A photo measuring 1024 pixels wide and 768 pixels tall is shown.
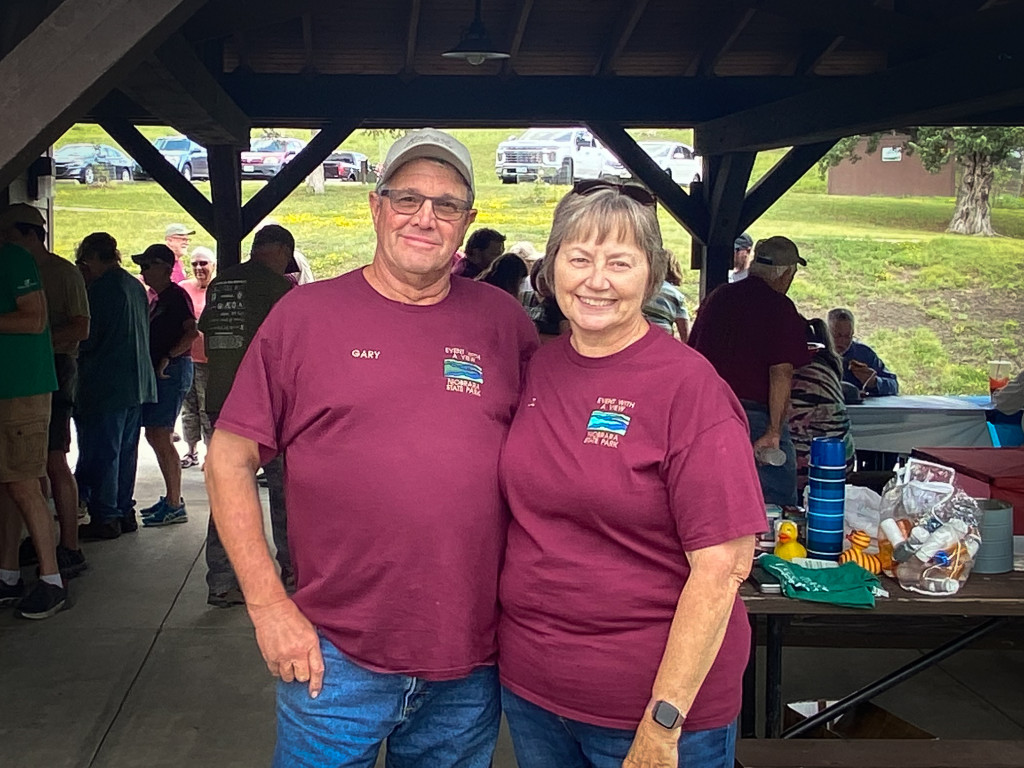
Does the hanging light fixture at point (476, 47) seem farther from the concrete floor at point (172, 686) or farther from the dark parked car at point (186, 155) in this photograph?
the dark parked car at point (186, 155)

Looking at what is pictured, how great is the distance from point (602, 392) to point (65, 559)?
445 centimetres

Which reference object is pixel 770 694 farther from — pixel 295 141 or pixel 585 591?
pixel 295 141

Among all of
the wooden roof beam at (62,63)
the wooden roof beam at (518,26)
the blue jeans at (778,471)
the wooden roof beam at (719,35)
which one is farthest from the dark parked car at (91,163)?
the wooden roof beam at (62,63)

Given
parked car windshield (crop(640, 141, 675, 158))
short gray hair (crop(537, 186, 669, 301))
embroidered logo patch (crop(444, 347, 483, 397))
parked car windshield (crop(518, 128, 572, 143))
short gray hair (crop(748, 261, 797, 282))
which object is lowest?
embroidered logo patch (crop(444, 347, 483, 397))

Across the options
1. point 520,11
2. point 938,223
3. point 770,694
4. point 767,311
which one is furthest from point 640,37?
point 938,223

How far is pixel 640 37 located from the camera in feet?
22.1

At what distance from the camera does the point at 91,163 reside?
77.0ft

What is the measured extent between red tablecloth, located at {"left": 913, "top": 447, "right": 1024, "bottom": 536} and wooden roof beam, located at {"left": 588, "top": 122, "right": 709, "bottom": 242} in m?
4.15

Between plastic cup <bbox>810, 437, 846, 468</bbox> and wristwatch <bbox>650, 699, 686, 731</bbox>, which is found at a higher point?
plastic cup <bbox>810, 437, 846, 468</bbox>

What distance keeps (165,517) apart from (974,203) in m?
19.4

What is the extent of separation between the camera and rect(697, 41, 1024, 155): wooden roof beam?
420cm

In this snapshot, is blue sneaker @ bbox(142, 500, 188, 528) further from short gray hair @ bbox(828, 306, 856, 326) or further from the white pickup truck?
the white pickup truck

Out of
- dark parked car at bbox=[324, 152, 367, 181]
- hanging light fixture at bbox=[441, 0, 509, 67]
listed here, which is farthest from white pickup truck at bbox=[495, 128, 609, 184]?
hanging light fixture at bbox=[441, 0, 509, 67]

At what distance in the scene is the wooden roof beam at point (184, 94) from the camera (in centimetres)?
385
